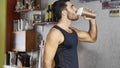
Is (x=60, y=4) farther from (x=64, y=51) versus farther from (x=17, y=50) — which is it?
(x=17, y=50)

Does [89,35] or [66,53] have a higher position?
[89,35]

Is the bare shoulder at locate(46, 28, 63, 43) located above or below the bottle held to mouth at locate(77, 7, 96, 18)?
below

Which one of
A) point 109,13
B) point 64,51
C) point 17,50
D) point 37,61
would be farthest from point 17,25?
point 64,51

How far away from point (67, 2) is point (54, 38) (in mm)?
364

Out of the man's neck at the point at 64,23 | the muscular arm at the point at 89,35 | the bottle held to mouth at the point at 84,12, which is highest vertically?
the bottle held to mouth at the point at 84,12

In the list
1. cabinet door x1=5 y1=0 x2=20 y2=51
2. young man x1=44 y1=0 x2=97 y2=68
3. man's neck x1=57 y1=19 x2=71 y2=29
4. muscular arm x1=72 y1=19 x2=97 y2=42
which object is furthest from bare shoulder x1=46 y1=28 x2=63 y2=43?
cabinet door x1=5 y1=0 x2=20 y2=51

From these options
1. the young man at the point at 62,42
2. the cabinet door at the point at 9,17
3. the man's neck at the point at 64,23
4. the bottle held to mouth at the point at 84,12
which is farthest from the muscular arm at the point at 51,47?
the cabinet door at the point at 9,17

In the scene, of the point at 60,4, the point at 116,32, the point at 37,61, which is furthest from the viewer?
the point at 37,61

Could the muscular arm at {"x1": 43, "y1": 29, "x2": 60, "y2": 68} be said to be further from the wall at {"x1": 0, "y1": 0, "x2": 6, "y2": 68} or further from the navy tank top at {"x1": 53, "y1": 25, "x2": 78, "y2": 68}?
the wall at {"x1": 0, "y1": 0, "x2": 6, "y2": 68}

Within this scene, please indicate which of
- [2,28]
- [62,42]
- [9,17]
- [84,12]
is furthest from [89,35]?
[2,28]

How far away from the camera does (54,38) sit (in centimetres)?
204

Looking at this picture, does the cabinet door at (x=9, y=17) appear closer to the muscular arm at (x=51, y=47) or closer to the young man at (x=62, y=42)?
the young man at (x=62, y=42)

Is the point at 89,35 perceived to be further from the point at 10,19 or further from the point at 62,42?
the point at 10,19

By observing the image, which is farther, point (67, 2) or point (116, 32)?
point (116, 32)
